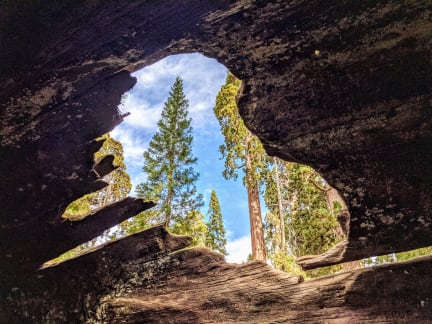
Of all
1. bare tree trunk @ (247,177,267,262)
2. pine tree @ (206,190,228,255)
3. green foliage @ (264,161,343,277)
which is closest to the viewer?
bare tree trunk @ (247,177,267,262)

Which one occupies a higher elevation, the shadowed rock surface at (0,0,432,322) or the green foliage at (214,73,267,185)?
the green foliage at (214,73,267,185)

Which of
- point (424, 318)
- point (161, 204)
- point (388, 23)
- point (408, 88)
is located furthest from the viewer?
point (161, 204)

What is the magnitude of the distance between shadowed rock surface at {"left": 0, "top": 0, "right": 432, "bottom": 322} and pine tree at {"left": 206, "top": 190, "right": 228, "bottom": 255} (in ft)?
83.5

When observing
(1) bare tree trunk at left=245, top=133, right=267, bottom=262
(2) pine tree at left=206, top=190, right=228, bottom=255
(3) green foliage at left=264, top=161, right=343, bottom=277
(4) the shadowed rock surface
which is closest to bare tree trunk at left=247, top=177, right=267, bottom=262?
(1) bare tree trunk at left=245, top=133, right=267, bottom=262

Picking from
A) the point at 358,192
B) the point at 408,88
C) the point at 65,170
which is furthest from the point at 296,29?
the point at 65,170

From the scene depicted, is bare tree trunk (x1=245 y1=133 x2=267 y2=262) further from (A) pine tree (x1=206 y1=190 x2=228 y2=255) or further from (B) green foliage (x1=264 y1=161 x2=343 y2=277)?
(A) pine tree (x1=206 y1=190 x2=228 y2=255)

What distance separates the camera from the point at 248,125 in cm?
503

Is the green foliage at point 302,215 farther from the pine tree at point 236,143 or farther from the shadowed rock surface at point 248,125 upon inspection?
the shadowed rock surface at point 248,125

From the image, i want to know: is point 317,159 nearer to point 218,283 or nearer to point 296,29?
point 296,29

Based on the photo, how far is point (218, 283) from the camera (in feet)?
20.7

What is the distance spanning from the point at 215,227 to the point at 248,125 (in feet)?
97.6

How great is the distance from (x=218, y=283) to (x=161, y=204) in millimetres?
13755

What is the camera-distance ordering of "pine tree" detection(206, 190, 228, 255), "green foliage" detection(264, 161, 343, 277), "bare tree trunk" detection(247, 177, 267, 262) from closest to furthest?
1. "bare tree trunk" detection(247, 177, 267, 262)
2. "green foliage" detection(264, 161, 343, 277)
3. "pine tree" detection(206, 190, 228, 255)

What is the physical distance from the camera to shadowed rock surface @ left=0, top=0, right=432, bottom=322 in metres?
3.89
